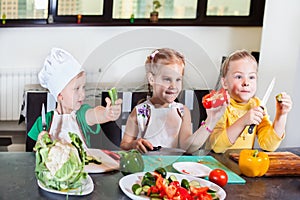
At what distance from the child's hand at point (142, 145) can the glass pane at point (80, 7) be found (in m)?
2.78

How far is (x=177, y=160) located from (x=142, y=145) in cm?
14

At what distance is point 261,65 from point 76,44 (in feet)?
6.16

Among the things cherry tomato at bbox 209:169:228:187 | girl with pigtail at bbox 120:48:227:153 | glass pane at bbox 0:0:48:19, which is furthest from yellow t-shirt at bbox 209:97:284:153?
glass pane at bbox 0:0:48:19

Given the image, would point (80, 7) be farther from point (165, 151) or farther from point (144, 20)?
point (165, 151)

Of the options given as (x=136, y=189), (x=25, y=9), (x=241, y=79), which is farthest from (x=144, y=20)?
(x=136, y=189)

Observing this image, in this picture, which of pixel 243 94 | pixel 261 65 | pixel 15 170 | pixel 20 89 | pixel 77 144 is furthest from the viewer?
pixel 20 89

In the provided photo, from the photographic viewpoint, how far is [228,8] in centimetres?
427

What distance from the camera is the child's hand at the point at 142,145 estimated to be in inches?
59.8

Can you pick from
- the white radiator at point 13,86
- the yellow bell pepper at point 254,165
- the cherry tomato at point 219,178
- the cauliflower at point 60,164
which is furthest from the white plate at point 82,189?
the white radiator at point 13,86

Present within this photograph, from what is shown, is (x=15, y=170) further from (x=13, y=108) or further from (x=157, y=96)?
(x=13, y=108)

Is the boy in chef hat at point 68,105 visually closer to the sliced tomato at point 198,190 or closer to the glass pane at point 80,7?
the sliced tomato at point 198,190

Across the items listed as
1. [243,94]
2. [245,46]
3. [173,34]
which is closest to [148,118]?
[243,94]

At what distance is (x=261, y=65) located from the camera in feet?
9.39

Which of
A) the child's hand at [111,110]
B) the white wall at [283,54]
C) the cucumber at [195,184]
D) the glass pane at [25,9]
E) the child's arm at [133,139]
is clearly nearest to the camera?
the cucumber at [195,184]
